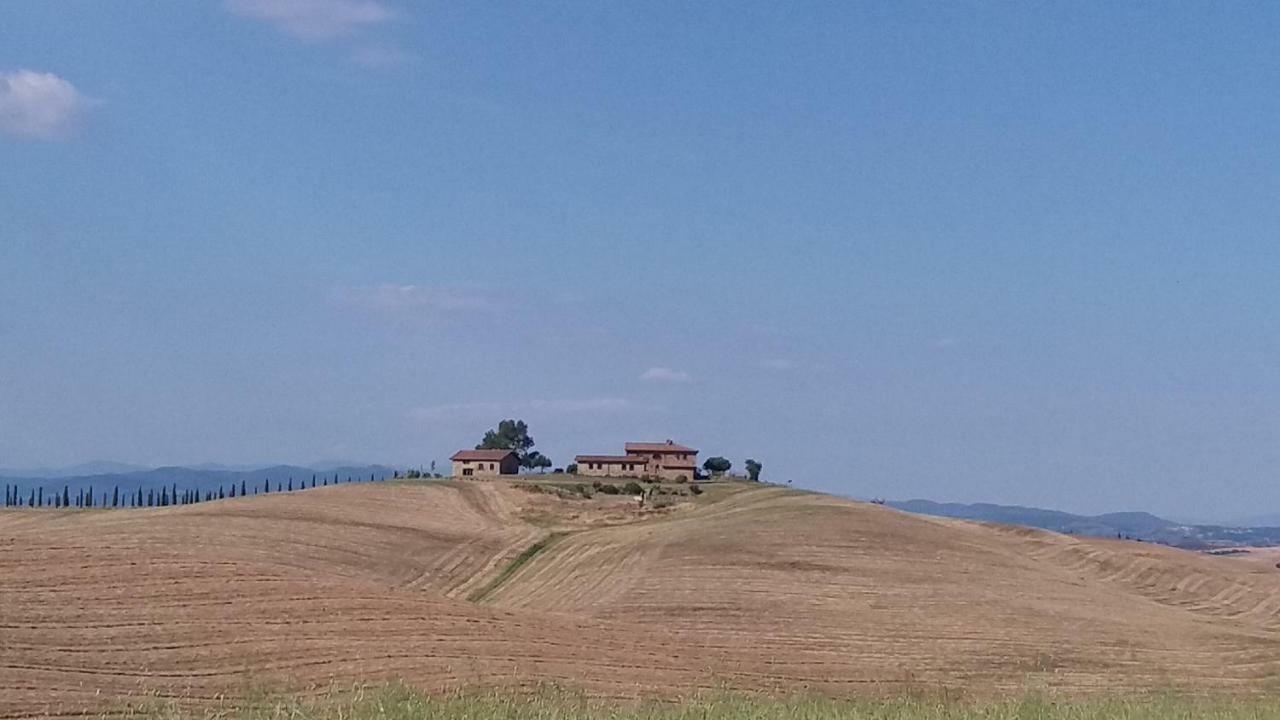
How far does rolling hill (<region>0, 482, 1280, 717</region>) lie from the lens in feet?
93.2

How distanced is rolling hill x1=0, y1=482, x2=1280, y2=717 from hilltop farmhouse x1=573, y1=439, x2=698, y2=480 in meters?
54.1

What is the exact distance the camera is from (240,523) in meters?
67.9

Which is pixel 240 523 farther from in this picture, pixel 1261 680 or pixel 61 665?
pixel 1261 680

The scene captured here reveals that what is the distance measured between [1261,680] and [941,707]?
31068 mm

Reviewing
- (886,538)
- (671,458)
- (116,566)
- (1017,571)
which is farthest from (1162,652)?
(671,458)

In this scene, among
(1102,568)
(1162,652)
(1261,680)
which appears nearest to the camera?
(1261,680)

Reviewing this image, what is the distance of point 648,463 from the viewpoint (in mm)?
142875

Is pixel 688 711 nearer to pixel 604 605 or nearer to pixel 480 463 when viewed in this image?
pixel 604 605

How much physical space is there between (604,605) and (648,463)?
94155 mm

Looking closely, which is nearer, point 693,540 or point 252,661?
point 252,661

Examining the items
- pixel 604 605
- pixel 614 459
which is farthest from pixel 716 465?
pixel 604 605

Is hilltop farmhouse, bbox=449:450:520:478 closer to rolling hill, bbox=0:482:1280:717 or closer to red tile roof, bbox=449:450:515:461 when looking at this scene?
red tile roof, bbox=449:450:515:461

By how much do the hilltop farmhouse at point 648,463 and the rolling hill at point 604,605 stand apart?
177 ft

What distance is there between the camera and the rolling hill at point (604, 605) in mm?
28422
